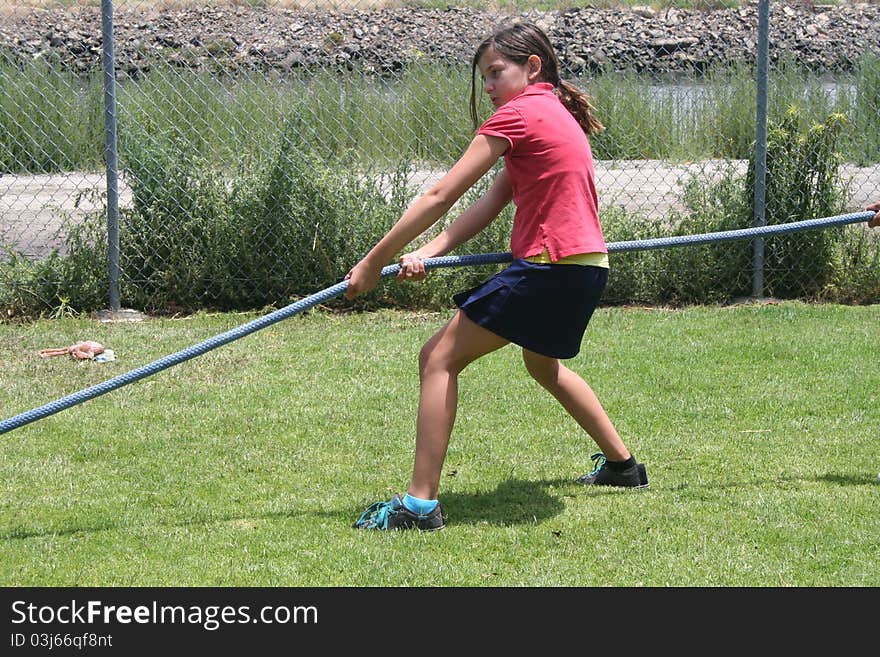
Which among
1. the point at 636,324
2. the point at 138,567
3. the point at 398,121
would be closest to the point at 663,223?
the point at 636,324

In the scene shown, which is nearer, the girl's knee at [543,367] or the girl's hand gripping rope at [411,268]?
the girl's hand gripping rope at [411,268]

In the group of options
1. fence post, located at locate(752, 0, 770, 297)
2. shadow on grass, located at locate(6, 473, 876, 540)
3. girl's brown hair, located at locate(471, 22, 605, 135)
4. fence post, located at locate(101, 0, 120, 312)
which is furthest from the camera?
fence post, located at locate(752, 0, 770, 297)

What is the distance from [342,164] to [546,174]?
3939 mm

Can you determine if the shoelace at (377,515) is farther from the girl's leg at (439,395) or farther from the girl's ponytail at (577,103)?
the girl's ponytail at (577,103)

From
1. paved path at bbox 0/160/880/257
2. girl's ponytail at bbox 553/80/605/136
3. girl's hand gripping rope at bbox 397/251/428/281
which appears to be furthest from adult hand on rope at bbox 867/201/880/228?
paved path at bbox 0/160/880/257

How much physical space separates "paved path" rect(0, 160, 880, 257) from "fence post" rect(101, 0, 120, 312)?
1.97ft

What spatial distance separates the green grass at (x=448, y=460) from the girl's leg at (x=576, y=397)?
18 cm

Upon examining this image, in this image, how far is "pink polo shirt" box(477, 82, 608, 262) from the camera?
3934mm

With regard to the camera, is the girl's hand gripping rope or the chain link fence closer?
the girl's hand gripping rope

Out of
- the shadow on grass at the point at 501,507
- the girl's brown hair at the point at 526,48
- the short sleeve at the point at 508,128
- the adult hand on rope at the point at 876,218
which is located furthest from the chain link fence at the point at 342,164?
the short sleeve at the point at 508,128

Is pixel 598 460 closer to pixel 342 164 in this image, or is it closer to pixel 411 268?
pixel 411 268

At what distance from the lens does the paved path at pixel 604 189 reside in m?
8.02

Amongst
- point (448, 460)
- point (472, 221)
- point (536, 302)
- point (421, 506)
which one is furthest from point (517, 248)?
point (448, 460)

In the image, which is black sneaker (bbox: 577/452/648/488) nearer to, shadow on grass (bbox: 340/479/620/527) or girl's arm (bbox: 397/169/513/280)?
shadow on grass (bbox: 340/479/620/527)
